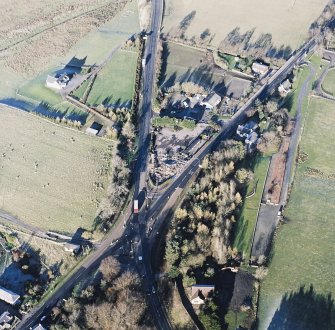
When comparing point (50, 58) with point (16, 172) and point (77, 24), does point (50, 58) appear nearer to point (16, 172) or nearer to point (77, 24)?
point (77, 24)

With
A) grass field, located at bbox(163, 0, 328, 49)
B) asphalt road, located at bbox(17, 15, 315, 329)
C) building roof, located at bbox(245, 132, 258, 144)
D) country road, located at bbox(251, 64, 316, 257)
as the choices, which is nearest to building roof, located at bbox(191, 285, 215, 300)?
asphalt road, located at bbox(17, 15, 315, 329)

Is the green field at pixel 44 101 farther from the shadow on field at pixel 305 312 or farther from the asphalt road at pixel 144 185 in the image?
the shadow on field at pixel 305 312

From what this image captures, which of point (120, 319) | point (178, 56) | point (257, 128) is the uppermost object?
point (178, 56)

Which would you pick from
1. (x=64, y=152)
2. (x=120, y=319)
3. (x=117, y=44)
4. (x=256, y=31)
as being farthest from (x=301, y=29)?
(x=120, y=319)

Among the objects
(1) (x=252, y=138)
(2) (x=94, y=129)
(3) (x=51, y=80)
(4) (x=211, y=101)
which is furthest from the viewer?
(3) (x=51, y=80)

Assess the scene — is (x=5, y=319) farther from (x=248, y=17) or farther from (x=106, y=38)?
(x=248, y=17)

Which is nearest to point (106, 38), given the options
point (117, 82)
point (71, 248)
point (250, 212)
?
point (117, 82)

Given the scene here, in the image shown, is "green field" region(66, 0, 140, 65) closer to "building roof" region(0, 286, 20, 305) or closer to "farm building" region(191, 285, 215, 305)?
"building roof" region(0, 286, 20, 305)
